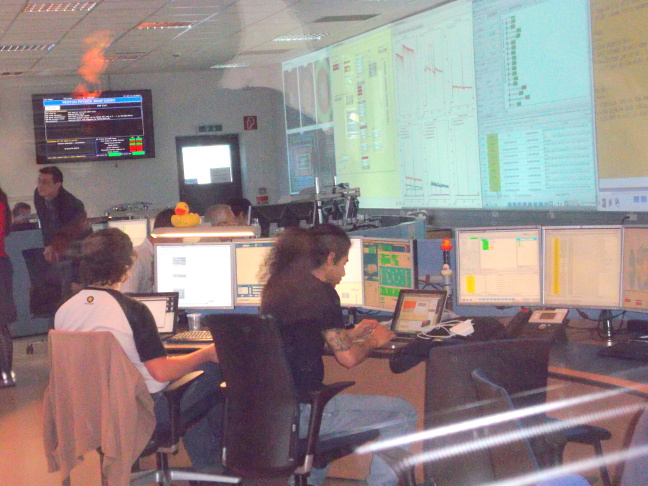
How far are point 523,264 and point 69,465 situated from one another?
1983 mm

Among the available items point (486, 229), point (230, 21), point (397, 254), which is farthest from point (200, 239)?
point (230, 21)

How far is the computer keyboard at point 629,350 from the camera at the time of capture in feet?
9.03

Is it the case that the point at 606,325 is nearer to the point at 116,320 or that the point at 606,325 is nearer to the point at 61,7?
the point at 116,320

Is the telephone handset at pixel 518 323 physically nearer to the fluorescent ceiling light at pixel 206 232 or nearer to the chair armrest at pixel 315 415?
the chair armrest at pixel 315 415

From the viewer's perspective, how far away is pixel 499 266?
3.53 m

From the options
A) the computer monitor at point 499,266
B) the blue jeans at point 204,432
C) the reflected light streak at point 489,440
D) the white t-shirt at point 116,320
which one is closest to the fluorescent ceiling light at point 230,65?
the computer monitor at point 499,266

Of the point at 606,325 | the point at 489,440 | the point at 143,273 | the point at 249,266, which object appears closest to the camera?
the point at 489,440

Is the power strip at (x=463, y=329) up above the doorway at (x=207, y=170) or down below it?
below

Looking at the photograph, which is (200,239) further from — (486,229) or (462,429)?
(462,429)

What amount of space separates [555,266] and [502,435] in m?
1.55

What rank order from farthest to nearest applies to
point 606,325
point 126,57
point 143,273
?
1. point 126,57
2. point 143,273
3. point 606,325

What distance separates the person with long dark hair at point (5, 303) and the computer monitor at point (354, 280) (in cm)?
277

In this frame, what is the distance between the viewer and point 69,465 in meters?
2.80

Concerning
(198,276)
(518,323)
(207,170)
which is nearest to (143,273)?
(198,276)
